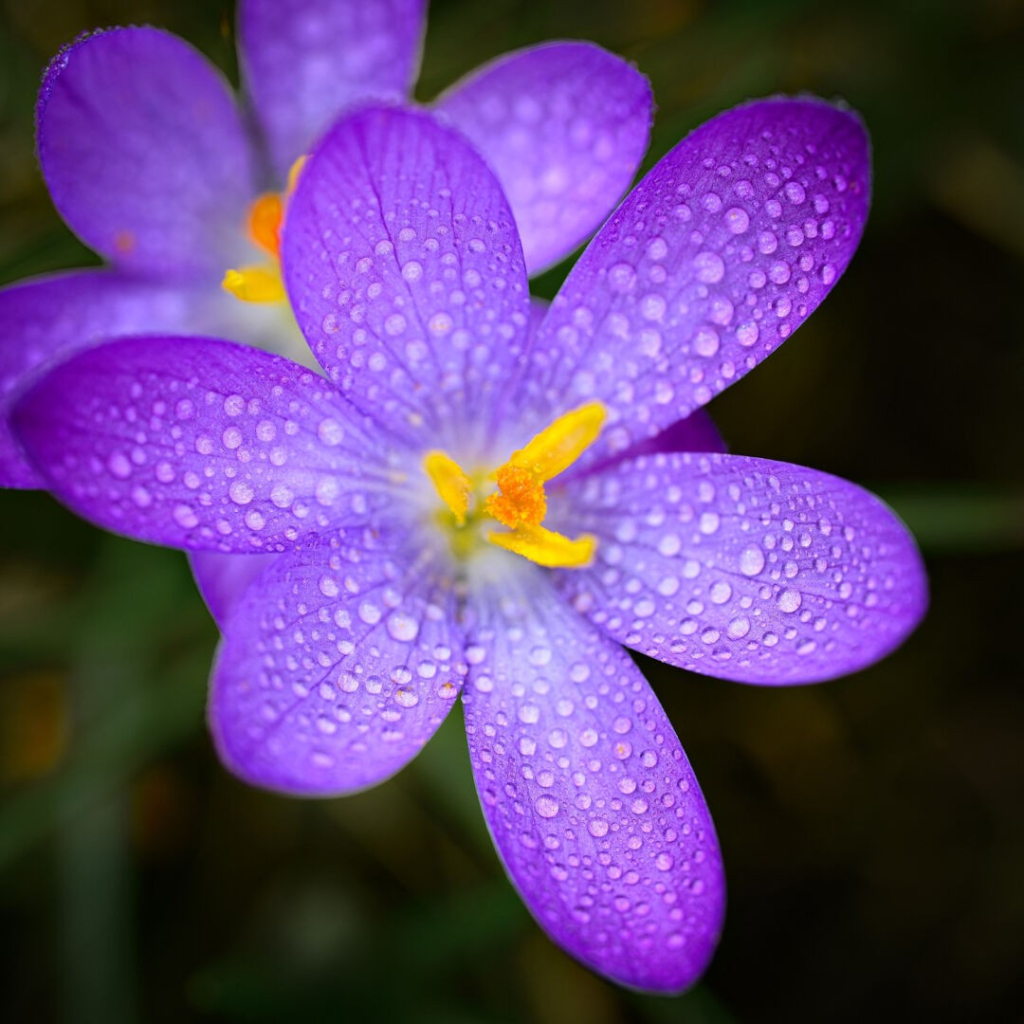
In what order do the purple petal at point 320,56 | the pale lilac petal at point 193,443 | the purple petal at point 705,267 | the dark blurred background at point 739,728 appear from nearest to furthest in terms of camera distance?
the pale lilac petal at point 193,443 → the purple petal at point 705,267 → the purple petal at point 320,56 → the dark blurred background at point 739,728

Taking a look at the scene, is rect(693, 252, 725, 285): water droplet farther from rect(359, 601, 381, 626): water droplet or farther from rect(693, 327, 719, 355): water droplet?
rect(359, 601, 381, 626): water droplet

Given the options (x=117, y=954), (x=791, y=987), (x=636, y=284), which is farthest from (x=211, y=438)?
(x=791, y=987)

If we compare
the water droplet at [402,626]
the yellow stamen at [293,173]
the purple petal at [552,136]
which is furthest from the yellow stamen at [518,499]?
the yellow stamen at [293,173]

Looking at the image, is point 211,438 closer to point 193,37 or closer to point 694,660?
point 694,660

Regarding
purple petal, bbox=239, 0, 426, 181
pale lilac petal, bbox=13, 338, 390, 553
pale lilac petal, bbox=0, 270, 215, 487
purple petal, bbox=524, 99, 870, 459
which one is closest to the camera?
pale lilac petal, bbox=13, 338, 390, 553

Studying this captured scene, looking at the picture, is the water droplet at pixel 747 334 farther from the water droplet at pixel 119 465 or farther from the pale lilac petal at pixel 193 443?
the water droplet at pixel 119 465

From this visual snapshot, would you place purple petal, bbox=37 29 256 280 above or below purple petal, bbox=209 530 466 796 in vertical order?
above

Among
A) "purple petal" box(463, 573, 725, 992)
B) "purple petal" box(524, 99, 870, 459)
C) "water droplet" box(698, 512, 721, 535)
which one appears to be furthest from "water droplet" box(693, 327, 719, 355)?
"purple petal" box(463, 573, 725, 992)
